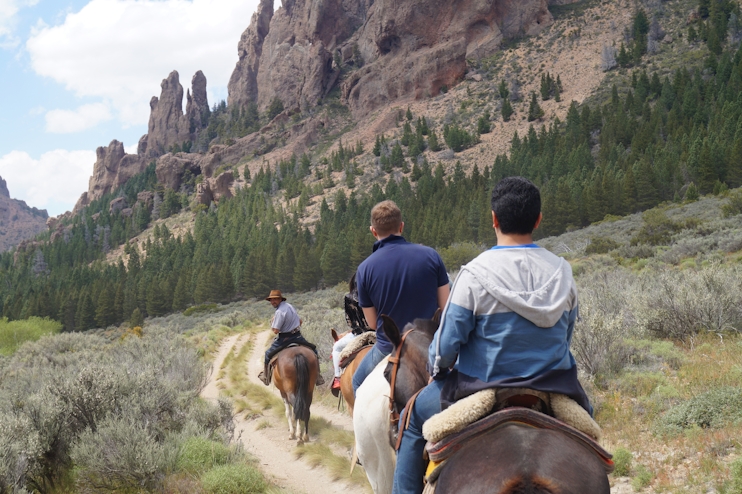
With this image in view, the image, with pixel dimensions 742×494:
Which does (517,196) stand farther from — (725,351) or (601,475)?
(725,351)

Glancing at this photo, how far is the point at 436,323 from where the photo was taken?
3648 millimetres

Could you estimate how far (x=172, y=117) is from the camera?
175 metres

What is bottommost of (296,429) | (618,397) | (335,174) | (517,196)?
(296,429)

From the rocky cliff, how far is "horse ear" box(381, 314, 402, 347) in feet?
377

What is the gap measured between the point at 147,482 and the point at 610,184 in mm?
51962

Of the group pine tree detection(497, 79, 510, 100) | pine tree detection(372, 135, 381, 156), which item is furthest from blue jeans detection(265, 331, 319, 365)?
pine tree detection(497, 79, 510, 100)

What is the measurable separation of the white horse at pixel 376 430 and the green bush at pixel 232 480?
93.2 inches

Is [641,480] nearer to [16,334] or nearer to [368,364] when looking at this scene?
[368,364]

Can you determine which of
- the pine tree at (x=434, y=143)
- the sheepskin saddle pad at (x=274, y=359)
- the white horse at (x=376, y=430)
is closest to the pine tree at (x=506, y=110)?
the pine tree at (x=434, y=143)

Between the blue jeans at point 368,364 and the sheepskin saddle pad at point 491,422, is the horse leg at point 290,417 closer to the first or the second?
the blue jeans at point 368,364

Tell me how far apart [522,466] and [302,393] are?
720cm

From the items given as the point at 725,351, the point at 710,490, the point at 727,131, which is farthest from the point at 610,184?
the point at 710,490

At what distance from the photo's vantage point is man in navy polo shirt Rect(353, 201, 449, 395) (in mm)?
4133

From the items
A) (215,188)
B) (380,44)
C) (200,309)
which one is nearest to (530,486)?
(200,309)
